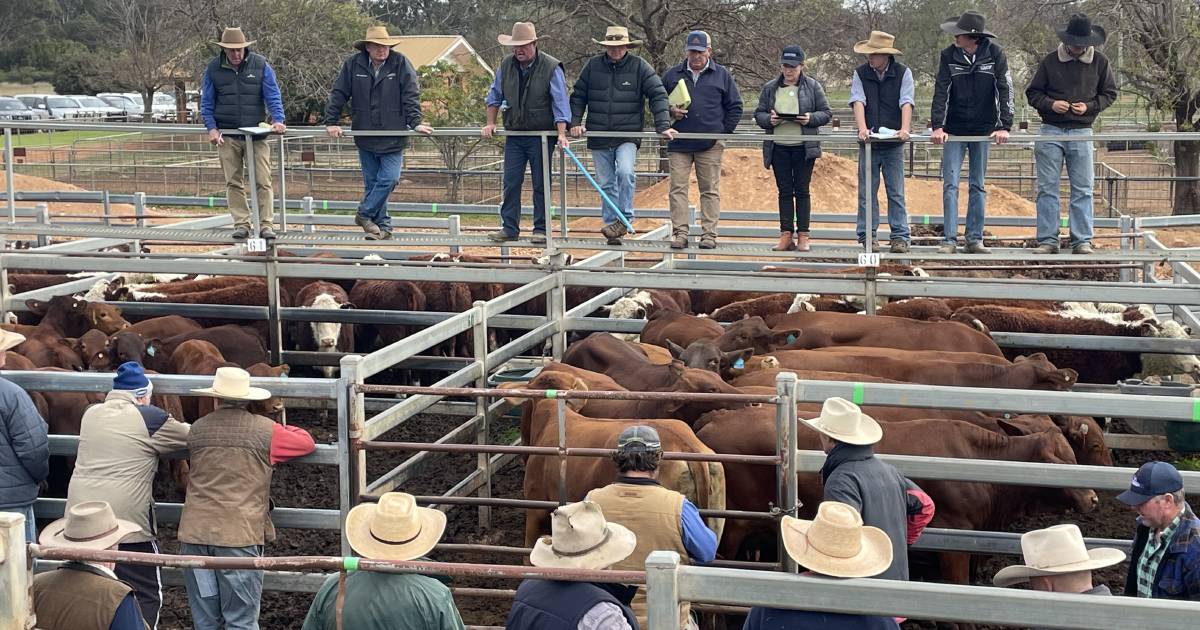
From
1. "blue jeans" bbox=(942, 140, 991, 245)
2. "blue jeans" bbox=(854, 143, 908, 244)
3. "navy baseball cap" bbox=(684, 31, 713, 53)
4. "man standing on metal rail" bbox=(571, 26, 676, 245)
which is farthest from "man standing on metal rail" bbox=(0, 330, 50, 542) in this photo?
"blue jeans" bbox=(942, 140, 991, 245)

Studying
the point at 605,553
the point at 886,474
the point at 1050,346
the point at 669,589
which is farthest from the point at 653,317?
the point at 669,589

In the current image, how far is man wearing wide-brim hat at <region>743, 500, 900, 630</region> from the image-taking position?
4539 mm

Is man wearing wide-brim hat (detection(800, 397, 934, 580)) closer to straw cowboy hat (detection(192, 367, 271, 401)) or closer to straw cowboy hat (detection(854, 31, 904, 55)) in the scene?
straw cowboy hat (detection(192, 367, 271, 401))

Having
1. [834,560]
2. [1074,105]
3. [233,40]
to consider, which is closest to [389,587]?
[834,560]

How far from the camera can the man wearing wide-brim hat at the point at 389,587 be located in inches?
197

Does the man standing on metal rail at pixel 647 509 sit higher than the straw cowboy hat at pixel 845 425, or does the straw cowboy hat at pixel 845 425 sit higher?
the straw cowboy hat at pixel 845 425

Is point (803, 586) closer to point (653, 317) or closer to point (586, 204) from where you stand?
point (653, 317)

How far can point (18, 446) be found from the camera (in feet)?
23.4

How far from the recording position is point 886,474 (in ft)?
20.2

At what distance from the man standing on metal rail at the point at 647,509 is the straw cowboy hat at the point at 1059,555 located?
145 cm

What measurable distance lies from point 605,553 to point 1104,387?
24.0 feet

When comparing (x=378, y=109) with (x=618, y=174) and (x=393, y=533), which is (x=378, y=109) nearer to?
(x=618, y=174)

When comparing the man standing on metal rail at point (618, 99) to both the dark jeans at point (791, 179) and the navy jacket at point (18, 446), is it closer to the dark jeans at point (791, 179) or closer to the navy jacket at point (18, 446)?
the dark jeans at point (791, 179)

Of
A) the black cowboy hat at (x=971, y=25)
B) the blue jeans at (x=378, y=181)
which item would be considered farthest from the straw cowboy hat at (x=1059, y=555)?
the blue jeans at (x=378, y=181)
